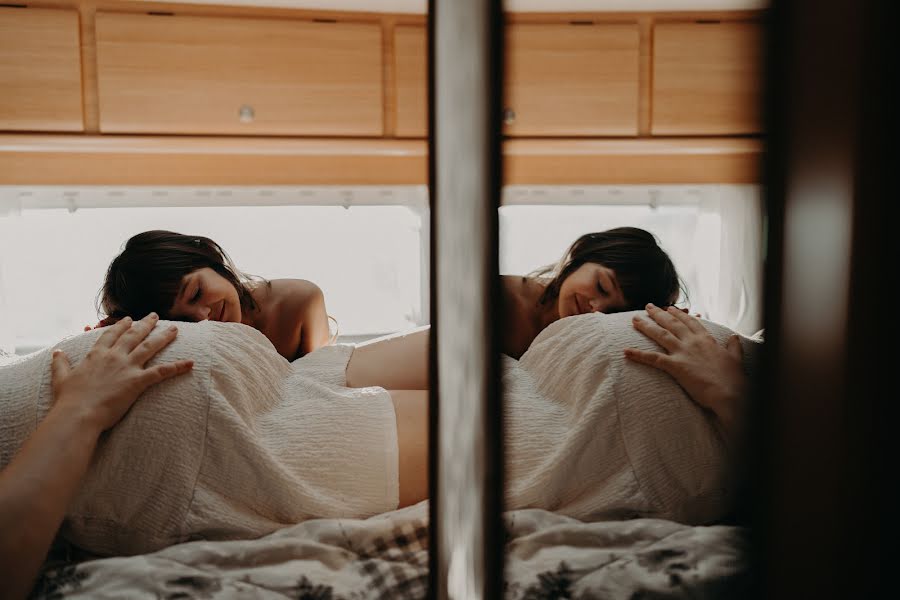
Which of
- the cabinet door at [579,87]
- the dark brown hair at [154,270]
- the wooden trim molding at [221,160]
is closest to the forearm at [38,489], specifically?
the dark brown hair at [154,270]

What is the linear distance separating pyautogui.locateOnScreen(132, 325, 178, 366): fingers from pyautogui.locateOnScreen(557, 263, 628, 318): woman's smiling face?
1.55 ft

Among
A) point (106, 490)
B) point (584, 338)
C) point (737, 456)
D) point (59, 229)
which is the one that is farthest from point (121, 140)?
point (737, 456)

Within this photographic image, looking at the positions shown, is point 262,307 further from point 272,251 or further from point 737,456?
point 737,456

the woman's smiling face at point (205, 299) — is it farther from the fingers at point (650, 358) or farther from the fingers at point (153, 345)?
the fingers at point (650, 358)

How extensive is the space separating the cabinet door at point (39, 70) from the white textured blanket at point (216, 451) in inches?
37.6

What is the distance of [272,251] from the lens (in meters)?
0.81

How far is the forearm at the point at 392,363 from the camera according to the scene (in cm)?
83

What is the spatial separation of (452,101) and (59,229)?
0.85 meters

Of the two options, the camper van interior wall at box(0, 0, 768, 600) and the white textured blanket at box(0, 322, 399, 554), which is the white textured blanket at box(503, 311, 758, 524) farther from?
the white textured blanket at box(0, 322, 399, 554)

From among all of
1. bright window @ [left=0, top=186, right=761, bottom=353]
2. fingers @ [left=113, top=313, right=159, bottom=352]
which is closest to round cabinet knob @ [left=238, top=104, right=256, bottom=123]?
bright window @ [left=0, top=186, right=761, bottom=353]

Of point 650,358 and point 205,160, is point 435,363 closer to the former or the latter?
point 650,358

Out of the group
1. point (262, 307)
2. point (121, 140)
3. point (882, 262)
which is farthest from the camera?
point (121, 140)

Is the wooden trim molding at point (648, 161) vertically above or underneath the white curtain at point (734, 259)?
above

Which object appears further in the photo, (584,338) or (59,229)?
(59,229)
